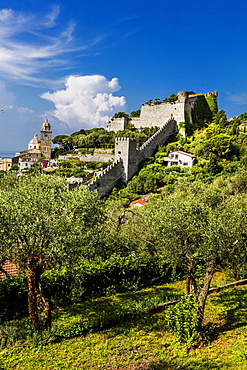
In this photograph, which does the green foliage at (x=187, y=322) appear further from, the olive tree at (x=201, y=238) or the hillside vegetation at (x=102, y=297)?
the olive tree at (x=201, y=238)

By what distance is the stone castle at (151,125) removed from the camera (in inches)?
1652

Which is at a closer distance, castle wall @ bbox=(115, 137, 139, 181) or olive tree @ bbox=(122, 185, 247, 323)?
olive tree @ bbox=(122, 185, 247, 323)

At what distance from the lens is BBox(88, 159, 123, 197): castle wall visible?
39656 millimetres

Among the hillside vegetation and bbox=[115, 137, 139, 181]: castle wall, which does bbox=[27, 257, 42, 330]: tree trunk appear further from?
bbox=[115, 137, 139, 181]: castle wall

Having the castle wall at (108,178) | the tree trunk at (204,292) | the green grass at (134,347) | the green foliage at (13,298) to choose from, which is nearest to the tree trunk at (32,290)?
the green grass at (134,347)

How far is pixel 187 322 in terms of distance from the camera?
339 inches

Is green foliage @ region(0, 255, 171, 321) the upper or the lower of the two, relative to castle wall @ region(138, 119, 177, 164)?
lower

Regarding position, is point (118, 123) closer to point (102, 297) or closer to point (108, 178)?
point (108, 178)

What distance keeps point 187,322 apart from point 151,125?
54509 mm

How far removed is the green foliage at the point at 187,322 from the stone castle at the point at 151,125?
2971cm

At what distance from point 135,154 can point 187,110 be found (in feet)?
59.7

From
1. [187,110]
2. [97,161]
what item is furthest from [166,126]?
[97,161]

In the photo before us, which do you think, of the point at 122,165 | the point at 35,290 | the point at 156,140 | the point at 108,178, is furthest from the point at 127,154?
the point at 35,290


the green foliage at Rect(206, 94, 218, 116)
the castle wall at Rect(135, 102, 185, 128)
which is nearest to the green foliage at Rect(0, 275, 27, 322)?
the castle wall at Rect(135, 102, 185, 128)
